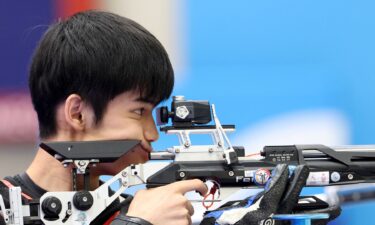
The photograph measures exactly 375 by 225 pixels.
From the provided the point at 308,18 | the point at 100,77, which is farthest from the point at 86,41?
the point at 308,18

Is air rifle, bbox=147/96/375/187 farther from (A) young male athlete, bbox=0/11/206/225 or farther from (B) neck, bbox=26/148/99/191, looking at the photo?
(B) neck, bbox=26/148/99/191

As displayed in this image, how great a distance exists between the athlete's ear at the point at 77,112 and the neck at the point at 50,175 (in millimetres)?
107

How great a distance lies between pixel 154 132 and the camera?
1.31 metres

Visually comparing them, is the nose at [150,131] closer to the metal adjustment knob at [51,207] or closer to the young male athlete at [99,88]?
the young male athlete at [99,88]

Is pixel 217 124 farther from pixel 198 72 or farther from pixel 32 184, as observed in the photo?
pixel 198 72

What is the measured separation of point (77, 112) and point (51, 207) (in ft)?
0.69

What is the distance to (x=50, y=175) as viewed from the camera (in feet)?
4.46

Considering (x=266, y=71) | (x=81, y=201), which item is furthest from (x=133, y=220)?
(x=266, y=71)

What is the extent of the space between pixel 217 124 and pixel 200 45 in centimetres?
57

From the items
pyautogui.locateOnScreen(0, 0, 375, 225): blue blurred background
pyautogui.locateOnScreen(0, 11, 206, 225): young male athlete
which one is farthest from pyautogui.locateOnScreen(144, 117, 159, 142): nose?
pyautogui.locateOnScreen(0, 0, 375, 225): blue blurred background

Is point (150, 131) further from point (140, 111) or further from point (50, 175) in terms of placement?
point (50, 175)

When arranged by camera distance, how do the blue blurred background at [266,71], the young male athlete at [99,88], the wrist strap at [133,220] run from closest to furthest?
the wrist strap at [133,220], the young male athlete at [99,88], the blue blurred background at [266,71]

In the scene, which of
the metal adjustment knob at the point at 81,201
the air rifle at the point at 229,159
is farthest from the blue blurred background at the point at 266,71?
the metal adjustment knob at the point at 81,201

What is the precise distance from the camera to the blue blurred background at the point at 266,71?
173 centimetres
